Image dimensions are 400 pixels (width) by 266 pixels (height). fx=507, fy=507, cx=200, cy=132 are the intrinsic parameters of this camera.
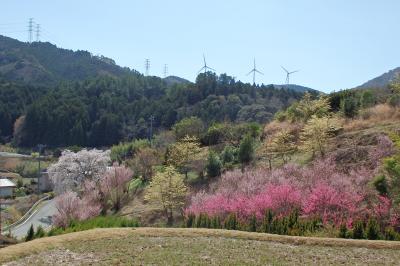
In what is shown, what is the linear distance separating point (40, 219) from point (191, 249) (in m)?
32.0

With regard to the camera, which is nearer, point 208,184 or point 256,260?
point 256,260

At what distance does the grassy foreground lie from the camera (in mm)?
12898

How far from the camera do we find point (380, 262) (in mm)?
13125

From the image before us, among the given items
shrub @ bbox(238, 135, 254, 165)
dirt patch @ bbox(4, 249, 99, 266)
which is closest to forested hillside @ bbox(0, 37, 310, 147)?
shrub @ bbox(238, 135, 254, 165)

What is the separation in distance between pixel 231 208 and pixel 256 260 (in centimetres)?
997

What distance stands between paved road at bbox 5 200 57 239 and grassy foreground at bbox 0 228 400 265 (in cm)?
2323

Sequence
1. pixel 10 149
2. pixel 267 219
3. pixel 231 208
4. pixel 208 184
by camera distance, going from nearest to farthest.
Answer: pixel 267 219, pixel 231 208, pixel 208 184, pixel 10 149

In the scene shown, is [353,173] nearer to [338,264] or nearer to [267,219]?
[267,219]

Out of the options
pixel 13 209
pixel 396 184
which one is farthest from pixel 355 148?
pixel 13 209

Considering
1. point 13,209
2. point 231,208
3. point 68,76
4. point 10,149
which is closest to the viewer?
point 231,208

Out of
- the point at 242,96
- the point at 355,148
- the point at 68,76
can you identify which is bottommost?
the point at 355,148

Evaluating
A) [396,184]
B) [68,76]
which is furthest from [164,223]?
[68,76]

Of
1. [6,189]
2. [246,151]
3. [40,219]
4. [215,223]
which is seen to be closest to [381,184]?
[215,223]

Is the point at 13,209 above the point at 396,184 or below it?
below
